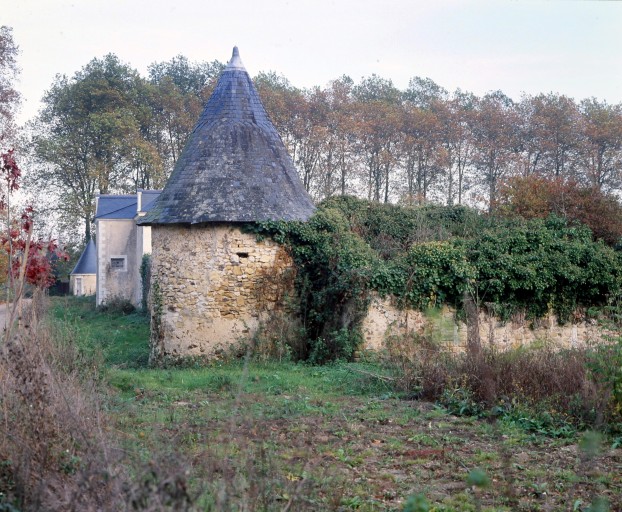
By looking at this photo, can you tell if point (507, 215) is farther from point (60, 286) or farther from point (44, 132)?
point (60, 286)

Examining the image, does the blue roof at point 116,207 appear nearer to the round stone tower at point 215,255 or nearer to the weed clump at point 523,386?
the round stone tower at point 215,255

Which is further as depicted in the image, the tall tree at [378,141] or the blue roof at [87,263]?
the blue roof at [87,263]

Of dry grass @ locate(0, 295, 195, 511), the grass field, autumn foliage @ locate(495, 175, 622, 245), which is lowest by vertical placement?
the grass field

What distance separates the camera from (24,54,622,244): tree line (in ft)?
113

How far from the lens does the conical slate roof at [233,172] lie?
15.7 metres

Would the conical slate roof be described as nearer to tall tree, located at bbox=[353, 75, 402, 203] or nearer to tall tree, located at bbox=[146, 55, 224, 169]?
tall tree, located at bbox=[353, 75, 402, 203]

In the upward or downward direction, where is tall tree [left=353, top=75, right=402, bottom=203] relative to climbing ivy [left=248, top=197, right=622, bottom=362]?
upward

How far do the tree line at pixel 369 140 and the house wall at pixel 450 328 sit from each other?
15.4 meters

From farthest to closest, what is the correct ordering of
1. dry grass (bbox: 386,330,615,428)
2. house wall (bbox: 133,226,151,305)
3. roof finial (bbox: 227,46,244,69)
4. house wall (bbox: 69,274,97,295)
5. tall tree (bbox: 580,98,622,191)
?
house wall (bbox: 69,274,97,295) → tall tree (bbox: 580,98,622,191) → house wall (bbox: 133,226,151,305) → roof finial (bbox: 227,46,244,69) → dry grass (bbox: 386,330,615,428)

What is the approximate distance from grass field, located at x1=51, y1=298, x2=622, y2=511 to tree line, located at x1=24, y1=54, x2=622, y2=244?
21892 mm

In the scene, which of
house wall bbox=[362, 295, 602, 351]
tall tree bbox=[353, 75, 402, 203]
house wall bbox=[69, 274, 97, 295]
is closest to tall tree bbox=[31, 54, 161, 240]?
house wall bbox=[69, 274, 97, 295]

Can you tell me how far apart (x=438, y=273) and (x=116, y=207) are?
22.8m

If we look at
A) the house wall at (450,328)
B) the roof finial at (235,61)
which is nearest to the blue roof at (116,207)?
the roof finial at (235,61)

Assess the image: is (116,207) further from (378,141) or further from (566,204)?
(566,204)
